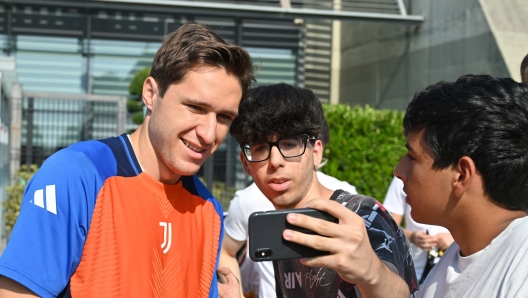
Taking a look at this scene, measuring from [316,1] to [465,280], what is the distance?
1126 centimetres

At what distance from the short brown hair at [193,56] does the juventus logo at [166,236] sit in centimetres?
49

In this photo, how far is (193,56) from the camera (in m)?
2.29

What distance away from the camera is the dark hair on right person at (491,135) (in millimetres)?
1731

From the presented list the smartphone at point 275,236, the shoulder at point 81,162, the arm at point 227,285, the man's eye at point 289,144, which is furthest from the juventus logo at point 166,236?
the smartphone at point 275,236

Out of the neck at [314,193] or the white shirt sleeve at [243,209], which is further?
the white shirt sleeve at [243,209]

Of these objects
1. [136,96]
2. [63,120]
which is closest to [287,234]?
[63,120]

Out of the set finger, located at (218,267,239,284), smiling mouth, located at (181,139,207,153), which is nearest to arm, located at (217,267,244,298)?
finger, located at (218,267,239,284)

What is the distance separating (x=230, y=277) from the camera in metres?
2.75

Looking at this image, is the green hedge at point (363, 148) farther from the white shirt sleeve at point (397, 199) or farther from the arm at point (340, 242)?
the arm at point (340, 242)

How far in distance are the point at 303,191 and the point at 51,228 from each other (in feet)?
3.62

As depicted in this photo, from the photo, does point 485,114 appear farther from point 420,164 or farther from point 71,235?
point 71,235

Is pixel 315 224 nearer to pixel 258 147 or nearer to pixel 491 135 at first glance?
pixel 491 135

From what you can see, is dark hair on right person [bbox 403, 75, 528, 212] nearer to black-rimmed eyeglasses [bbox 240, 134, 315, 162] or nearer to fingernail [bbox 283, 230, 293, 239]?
fingernail [bbox 283, 230, 293, 239]

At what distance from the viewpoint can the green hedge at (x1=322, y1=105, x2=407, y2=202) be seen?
9.70 m
